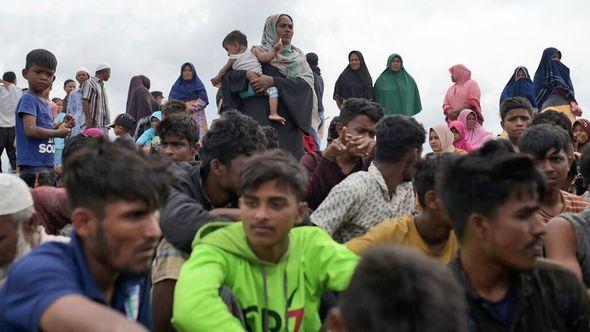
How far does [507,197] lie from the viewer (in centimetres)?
262

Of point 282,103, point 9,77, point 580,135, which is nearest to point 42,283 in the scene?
point 282,103

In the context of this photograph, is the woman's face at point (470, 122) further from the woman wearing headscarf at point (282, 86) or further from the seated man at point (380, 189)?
the seated man at point (380, 189)

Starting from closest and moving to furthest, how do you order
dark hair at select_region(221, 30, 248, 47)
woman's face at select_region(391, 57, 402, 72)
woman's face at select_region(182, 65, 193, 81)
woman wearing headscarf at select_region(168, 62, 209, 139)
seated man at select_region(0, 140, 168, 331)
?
seated man at select_region(0, 140, 168, 331) → dark hair at select_region(221, 30, 248, 47) → woman wearing headscarf at select_region(168, 62, 209, 139) → woman's face at select_region(182, 65, 193, 81) → woman's face at select_region(391, 57, 402, 72)

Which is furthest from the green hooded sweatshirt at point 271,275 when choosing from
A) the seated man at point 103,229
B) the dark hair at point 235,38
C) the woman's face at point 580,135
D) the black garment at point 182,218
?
the dark hair at point 235,38

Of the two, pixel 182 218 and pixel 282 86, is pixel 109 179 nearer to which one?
pixel 182 218

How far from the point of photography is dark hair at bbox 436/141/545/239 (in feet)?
8.61

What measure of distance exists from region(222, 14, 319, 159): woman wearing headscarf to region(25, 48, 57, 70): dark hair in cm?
164

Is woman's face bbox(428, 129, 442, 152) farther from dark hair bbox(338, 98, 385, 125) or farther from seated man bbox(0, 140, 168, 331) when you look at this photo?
seated man bbox(0, 140, 168, 331)

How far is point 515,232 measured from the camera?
2600 millimetres

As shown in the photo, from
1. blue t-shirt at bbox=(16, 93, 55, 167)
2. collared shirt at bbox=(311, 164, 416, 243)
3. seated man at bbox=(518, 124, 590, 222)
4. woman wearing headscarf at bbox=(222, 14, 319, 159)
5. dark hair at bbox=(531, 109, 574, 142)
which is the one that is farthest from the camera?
woman wearing headscarf at bbox=(222, 14, 319, 159)

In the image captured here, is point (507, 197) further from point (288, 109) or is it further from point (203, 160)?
point (288, 109)

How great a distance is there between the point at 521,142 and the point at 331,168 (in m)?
1.25

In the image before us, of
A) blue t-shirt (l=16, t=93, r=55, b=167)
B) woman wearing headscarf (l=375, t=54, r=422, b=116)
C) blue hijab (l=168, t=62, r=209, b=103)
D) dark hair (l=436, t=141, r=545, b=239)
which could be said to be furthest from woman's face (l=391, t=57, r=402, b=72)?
dark hair (l=436, t=141, r=545, b=239)

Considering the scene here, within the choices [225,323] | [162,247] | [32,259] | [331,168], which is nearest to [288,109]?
[331,168]
